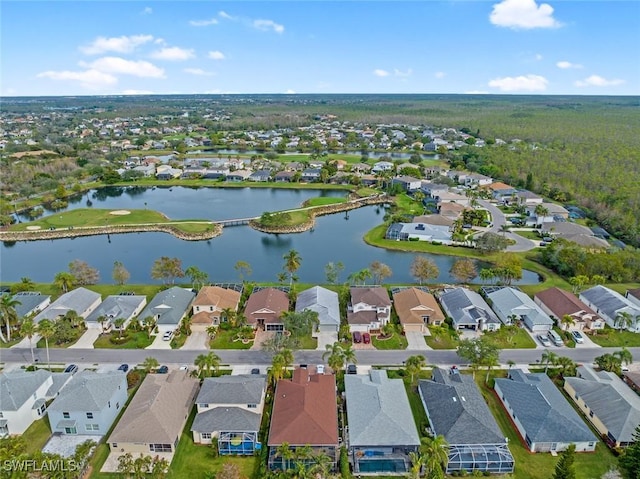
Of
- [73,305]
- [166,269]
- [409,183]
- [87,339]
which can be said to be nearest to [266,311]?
[166,269]

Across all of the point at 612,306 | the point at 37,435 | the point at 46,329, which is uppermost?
the point at 46,329

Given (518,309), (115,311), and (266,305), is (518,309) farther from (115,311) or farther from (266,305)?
(115,311)

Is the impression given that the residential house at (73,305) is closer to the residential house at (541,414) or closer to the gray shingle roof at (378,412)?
the gray shingle roof at (378,412)

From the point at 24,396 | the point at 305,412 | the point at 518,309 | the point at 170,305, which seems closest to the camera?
the point at 305,412

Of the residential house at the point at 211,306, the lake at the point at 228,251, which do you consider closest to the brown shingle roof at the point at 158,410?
the residential house at the point at 211,306

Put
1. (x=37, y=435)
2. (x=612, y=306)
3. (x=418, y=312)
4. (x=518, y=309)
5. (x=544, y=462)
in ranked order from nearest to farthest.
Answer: (x=544, y=462) < (x=37, y=435) < (x=418, y=312) < (x=518, y=309) < (x=612, y=306)

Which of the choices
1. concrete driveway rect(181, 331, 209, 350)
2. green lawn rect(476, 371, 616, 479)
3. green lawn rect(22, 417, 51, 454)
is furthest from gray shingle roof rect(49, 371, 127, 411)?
green lawn rect(476, 371, 616, 479)
